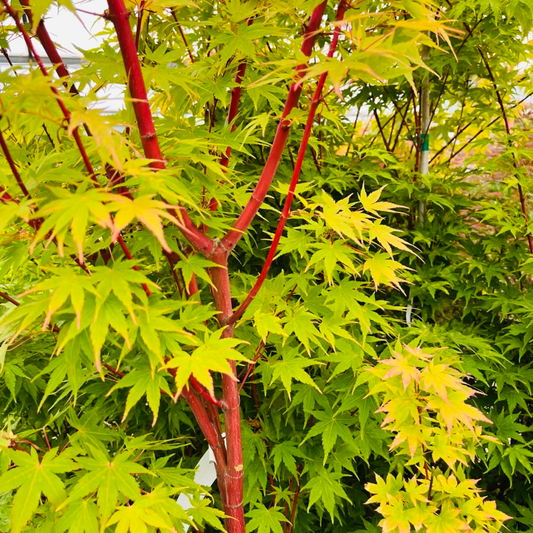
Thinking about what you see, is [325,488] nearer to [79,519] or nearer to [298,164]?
[79,519]

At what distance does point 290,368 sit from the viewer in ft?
3.26

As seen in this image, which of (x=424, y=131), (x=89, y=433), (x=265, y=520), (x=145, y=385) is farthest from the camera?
(x=424, y=131)

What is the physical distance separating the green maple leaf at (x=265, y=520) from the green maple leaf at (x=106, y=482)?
0.44m

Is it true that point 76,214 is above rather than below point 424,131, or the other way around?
above

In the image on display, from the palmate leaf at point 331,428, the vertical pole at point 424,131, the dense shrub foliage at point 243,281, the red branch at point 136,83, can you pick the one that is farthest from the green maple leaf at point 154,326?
the vertical pole at point 424,131

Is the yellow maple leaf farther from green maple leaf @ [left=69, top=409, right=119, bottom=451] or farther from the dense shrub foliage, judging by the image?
green maple leaf @ [left=69, top=409, right=119, bottom=451]

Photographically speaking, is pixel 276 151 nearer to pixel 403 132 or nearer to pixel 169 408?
pixel 169 408

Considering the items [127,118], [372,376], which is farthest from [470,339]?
[127,118]

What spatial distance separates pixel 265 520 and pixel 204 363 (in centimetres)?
61

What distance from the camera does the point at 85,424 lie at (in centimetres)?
95

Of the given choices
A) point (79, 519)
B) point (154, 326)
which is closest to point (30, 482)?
point (79, 519)

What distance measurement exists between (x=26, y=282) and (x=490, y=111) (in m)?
1.54

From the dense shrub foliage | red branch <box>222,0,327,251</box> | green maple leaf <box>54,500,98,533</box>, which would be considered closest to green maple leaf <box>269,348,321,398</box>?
the dense shrub foliage

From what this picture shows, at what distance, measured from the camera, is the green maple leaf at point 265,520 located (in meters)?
1.10
